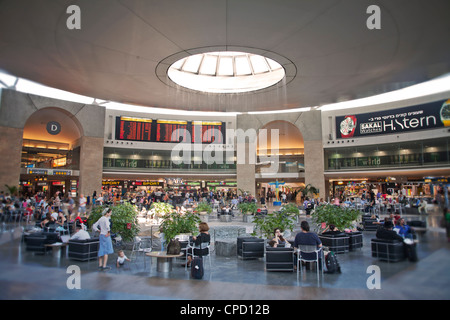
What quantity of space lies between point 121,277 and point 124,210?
11.4 ft

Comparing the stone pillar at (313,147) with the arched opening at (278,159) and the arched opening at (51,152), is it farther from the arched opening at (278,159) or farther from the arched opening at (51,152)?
the arched opening at (51,152)

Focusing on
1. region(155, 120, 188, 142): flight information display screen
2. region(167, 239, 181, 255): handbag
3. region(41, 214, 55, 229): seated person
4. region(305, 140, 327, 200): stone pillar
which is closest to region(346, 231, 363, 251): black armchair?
region(167, 239, 181, 255): handbag

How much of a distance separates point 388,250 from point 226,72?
1567 centimetres

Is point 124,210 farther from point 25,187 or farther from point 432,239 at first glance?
point 25,187

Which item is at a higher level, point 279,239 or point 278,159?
point 278,159

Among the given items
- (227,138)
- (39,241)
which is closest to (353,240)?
(39,241)

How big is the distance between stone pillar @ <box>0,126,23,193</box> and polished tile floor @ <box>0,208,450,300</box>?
825 inches

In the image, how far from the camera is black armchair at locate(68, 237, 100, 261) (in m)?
8.26

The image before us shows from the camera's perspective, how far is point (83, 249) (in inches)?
324

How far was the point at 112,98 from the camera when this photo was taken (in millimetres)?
22328

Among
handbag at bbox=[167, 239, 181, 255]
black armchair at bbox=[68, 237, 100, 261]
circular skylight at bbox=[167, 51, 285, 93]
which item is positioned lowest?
black armchair at bbox=[68, 237, 100, 261]

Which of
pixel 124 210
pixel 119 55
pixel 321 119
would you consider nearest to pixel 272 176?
pixel 321 119

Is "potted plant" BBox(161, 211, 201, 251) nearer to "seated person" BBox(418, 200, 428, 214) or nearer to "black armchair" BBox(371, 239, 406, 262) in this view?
"black armchair" BBox(371, 239, 406, 262)

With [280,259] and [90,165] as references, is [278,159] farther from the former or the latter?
[280,259]
